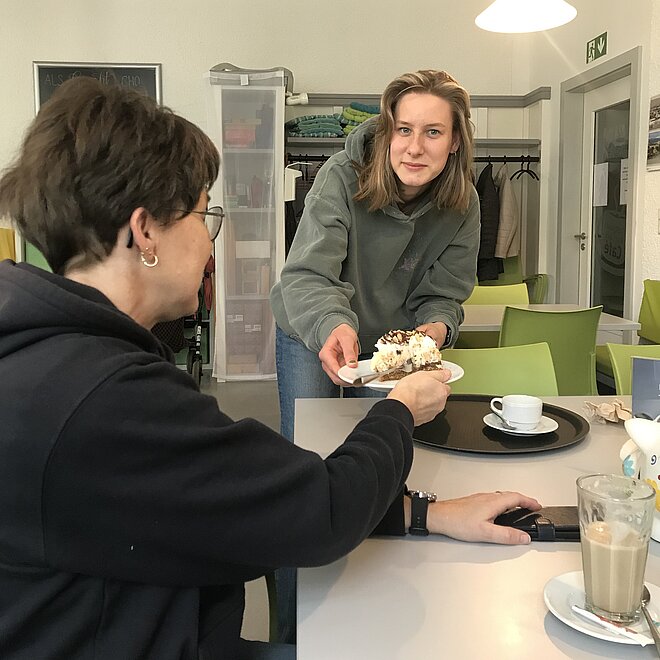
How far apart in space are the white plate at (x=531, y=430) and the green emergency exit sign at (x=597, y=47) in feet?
12.6

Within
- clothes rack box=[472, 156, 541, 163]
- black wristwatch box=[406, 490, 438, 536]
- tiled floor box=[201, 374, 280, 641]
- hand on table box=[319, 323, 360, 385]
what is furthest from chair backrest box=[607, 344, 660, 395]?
clothes rack box=[472, 156, 541, 163]

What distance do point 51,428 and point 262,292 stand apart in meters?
4.75

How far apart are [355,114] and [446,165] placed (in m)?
3.60

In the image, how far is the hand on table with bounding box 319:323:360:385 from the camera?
1.62 m

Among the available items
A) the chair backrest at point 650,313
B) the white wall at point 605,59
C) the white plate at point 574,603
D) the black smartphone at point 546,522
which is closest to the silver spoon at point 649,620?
the white plate at point 574,603

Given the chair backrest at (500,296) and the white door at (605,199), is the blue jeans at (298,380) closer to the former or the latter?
the chair backrest at (500,296)

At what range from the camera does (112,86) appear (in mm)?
888

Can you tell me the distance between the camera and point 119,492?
0.71 m

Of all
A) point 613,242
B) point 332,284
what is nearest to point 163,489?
point 332,284

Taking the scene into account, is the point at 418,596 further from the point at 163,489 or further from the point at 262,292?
the point at 262,292

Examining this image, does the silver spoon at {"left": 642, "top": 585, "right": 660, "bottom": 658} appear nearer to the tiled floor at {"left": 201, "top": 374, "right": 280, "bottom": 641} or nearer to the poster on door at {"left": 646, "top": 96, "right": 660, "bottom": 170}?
the tiled floor at {"left": 201, "top": 374, "right": 280, "bottom": 641}

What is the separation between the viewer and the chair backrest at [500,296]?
4.04 m

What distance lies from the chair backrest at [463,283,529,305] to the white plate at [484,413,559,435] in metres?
2.55

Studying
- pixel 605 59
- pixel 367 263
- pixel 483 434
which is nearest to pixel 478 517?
pixel 483 434
